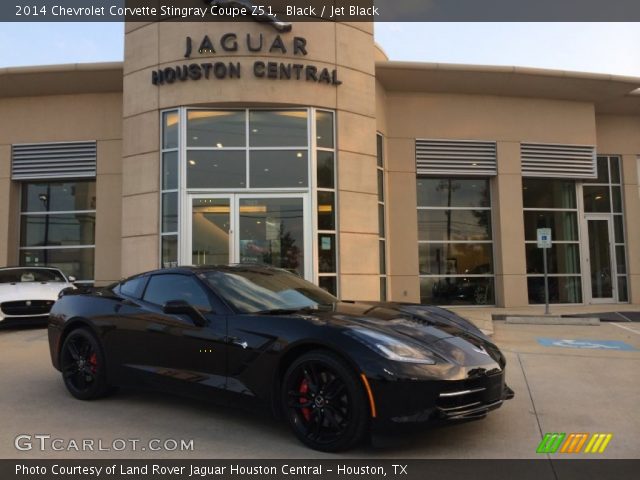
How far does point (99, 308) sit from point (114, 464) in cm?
220

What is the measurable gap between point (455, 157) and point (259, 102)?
638 centimetres

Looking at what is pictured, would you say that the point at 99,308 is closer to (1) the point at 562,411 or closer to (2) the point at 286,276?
(2) the point at 286,276

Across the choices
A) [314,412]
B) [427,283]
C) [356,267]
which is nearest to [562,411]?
[314,412]

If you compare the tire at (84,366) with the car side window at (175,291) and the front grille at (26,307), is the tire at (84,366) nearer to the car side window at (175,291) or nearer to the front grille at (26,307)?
the car side window at (175,291)

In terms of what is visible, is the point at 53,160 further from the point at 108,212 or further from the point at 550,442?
the point at 550,442

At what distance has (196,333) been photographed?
473cm

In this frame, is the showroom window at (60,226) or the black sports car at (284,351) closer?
the black sports car at (284,351)

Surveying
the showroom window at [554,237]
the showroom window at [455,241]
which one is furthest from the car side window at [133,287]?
the showroom window at [554,237]

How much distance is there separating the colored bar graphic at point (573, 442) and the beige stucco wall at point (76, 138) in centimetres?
1296

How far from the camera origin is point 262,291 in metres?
5.12

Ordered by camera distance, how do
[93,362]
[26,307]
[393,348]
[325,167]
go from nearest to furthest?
[393,348]
[93,362]
[26,307]
[325,167]

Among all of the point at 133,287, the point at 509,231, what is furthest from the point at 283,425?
the point at 509,231

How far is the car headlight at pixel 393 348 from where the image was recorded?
153 inches

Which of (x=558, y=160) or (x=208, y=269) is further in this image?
(x=558, y=160)
